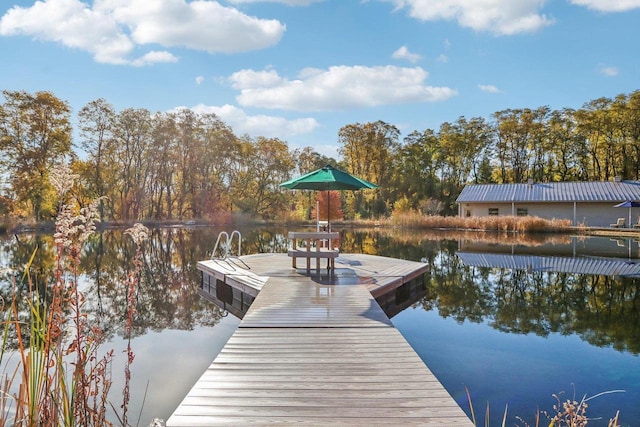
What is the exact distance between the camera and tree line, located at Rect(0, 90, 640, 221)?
3206cm

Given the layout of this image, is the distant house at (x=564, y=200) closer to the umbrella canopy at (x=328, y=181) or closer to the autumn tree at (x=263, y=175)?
the autumn tree at (x=263, y=175)

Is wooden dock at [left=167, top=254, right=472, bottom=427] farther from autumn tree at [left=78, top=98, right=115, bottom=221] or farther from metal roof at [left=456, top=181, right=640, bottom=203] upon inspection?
autumn tree at [left=78, top=98, right=115, bottom=221]

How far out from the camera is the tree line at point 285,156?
1262 inches

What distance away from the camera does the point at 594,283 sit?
958 cm

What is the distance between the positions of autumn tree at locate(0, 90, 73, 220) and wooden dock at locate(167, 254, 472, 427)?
89.5ft

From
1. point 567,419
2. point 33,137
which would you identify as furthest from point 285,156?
point 567,419

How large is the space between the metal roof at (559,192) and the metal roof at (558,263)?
17.6m

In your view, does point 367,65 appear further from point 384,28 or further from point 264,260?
point 264,260

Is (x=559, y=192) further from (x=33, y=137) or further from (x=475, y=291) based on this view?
(x=33, y=137)

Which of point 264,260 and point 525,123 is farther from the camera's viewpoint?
point 525,123

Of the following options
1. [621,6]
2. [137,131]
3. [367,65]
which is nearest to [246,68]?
[367,65]

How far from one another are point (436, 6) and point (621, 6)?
29.0 ft

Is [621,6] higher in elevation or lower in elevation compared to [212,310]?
higher

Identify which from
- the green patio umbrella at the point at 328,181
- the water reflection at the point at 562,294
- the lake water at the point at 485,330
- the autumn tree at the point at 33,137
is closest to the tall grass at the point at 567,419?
the lake water at the point at 485,330
